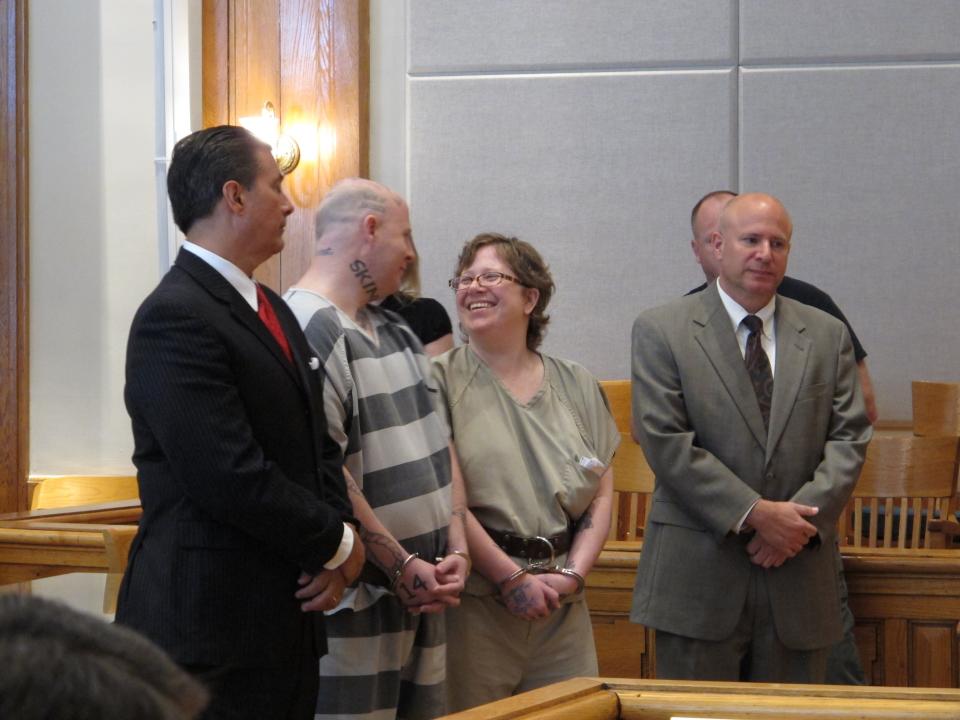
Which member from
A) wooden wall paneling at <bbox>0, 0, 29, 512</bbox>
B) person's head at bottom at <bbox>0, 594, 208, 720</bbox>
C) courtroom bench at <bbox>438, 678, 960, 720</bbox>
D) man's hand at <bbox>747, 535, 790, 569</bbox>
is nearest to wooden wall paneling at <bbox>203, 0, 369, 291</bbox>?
wooden wall paneling at <bbox>0, 0, 29, 512</bbox>

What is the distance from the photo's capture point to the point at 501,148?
216 inches

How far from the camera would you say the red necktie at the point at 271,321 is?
2062 mm

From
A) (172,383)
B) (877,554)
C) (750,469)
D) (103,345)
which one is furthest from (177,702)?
(103,345)

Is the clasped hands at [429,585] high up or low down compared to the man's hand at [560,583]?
up

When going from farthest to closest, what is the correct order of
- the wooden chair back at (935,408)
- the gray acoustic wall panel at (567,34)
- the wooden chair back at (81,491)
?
the gray acoustic wall panel at (567,34) < the wooden chair back at (81,491) < the wooden chair back at (935,408)

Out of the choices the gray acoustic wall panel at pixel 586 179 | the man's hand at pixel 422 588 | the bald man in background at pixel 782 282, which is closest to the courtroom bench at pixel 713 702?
the man's hand at pixel 422 588

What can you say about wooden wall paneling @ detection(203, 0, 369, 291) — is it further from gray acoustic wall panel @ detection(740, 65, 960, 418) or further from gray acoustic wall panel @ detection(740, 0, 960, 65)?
gray acoustic wall panel @ detection(740, 65, 960, 418)

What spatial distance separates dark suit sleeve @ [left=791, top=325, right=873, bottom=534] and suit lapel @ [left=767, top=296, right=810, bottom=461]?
10cm

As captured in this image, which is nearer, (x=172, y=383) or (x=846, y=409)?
(x=172, y=383)

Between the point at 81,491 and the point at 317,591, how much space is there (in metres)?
3.40

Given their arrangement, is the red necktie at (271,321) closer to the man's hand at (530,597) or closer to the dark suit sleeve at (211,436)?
the dark suit sleeve at (211,436)

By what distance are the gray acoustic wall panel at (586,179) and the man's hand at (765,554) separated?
2.76 meters

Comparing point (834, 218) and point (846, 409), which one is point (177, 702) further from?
point (834, 218)

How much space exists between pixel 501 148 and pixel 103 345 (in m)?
2.07
